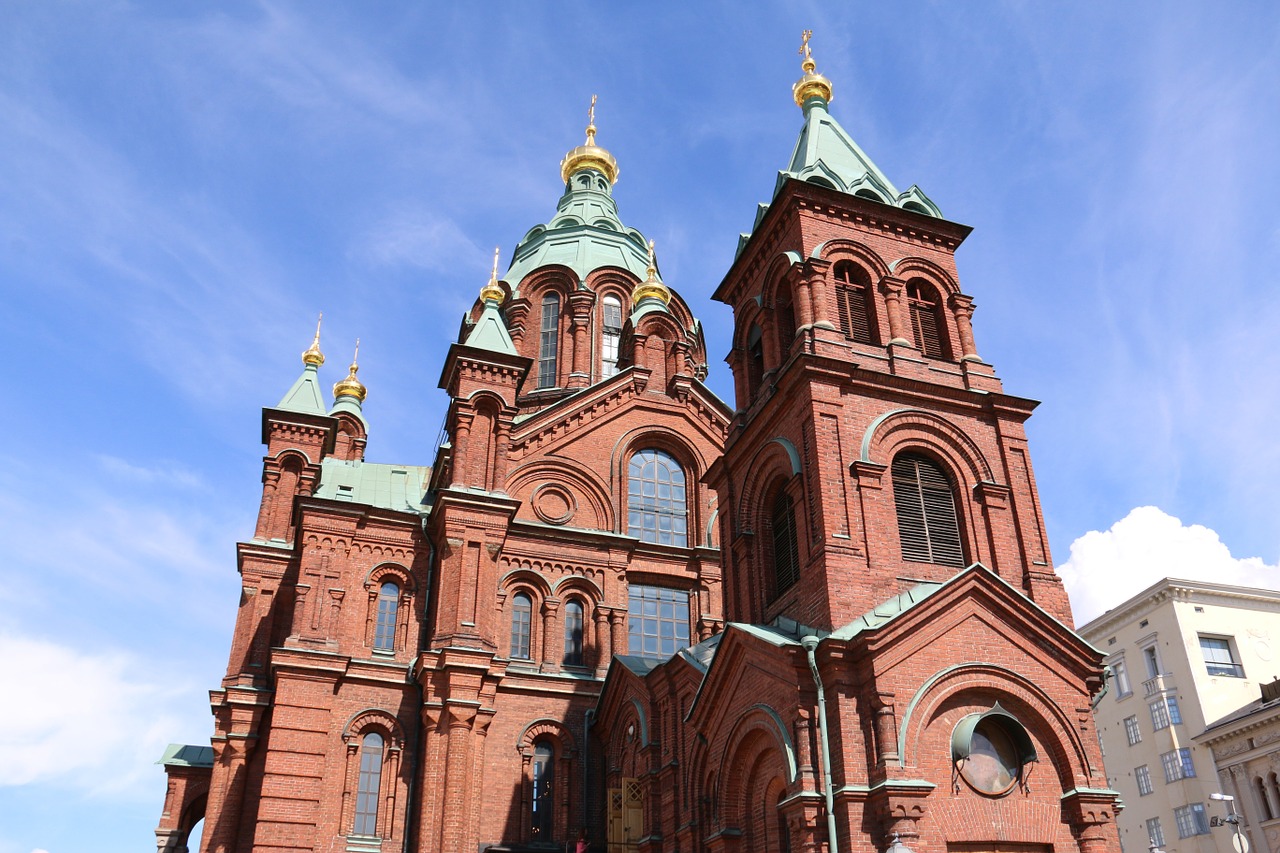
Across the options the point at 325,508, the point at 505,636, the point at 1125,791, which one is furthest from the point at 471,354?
the point at 1125,791

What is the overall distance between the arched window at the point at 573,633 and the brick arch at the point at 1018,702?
11.5 meters

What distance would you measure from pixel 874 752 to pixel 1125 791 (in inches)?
1284

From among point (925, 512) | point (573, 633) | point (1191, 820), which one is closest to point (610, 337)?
point (573, 633)

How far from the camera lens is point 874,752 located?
1479 cm

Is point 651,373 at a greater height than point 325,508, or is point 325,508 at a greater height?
point 651,373

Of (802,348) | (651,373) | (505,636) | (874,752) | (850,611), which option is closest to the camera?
(874,752)

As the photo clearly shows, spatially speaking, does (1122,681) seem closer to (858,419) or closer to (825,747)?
(858,419)

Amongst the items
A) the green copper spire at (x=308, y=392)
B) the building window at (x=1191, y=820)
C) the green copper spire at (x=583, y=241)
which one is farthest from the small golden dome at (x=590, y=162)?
the building window at (x=1191, y=820)

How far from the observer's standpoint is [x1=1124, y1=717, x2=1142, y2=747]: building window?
41156 mm

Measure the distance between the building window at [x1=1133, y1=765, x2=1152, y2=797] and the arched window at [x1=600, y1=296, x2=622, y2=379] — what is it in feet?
82.7

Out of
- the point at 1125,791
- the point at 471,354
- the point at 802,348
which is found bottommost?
the point at 1125,791

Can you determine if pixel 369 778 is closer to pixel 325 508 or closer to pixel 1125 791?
pixel 325 508

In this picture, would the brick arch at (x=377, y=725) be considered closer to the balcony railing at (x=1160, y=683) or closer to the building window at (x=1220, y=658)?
the balcony railing at (x=1160, y=683)

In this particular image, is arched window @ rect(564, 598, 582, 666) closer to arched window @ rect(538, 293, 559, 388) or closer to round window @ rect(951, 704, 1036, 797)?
arched window @ rect(538, 293, 559, 388)
